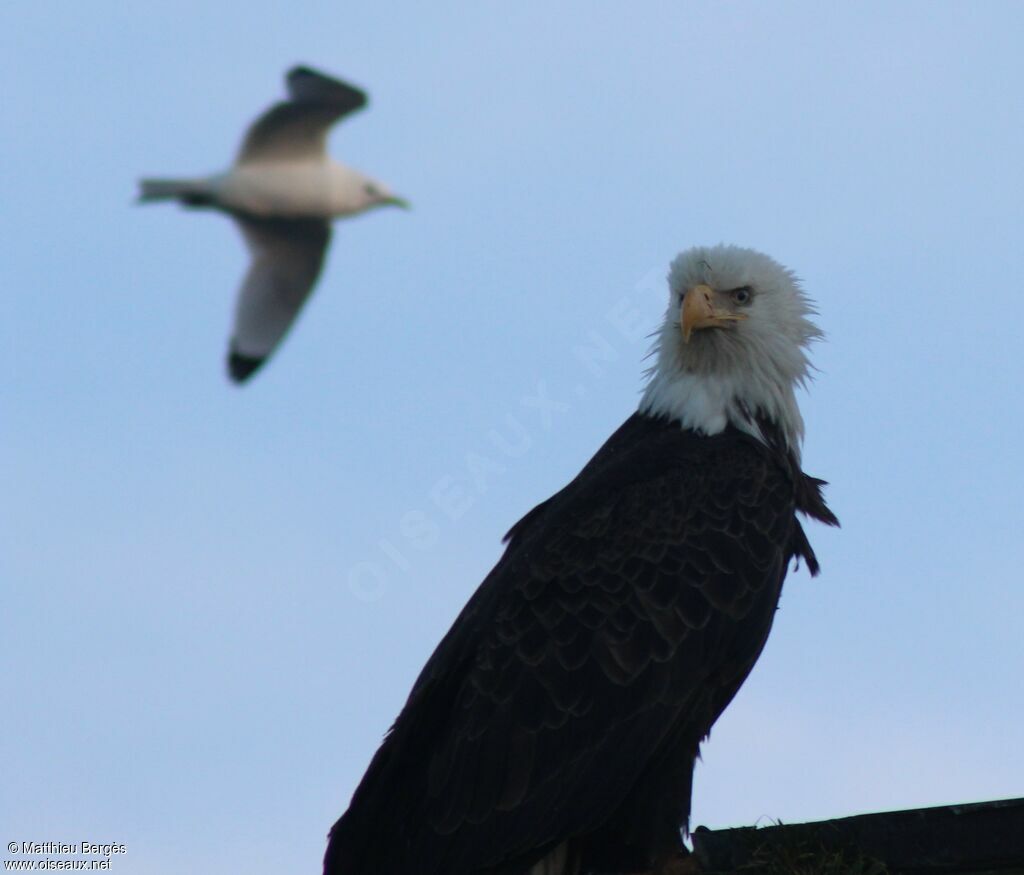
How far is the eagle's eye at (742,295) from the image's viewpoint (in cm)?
612

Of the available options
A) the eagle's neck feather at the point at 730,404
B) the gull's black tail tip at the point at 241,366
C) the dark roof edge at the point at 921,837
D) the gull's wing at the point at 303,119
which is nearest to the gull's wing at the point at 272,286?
the gull's black tail tip at the point at 241,366

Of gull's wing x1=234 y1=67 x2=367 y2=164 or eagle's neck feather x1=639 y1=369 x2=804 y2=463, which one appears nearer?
gull's wing x1=234 y1=67 x2=367 y2=164

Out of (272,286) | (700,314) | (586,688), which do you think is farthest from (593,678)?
(272,286)

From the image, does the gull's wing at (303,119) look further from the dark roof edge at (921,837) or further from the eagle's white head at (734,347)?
the eagle's white head at (734,347)

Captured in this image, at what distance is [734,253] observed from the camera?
6090 mm

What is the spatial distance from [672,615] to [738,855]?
0.91m

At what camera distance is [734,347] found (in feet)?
19.9

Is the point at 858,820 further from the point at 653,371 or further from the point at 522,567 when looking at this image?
the point at 653,371

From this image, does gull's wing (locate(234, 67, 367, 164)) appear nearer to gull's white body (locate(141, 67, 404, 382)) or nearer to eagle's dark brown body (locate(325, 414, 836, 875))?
gull's white body (locate(141, 67, 404, 382))

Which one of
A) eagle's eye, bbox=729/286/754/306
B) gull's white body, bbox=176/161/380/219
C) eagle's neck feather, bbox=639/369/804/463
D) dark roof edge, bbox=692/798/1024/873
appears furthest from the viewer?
eagle's eye, bbox=729/286/754/306

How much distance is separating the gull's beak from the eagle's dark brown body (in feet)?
2.32

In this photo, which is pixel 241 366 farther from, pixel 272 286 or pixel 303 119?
pixel 303 119

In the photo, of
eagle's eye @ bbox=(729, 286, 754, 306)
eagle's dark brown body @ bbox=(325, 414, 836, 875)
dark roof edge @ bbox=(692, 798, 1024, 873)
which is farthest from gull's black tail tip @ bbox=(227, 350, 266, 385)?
eagle's eye @ bbox=(729, 286, 754, 306)

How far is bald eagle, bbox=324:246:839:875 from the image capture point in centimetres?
501
